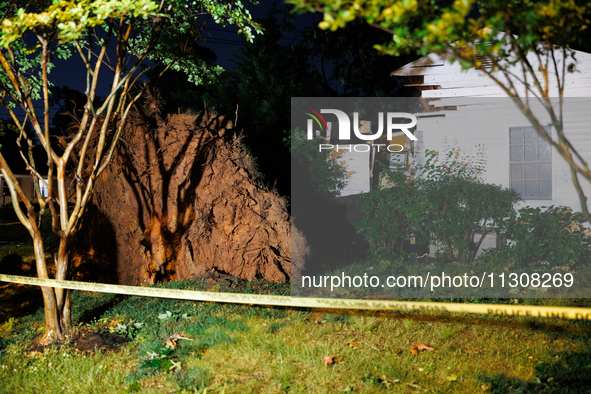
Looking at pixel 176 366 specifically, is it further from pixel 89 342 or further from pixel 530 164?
pixel 530 164

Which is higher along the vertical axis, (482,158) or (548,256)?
(482,158)

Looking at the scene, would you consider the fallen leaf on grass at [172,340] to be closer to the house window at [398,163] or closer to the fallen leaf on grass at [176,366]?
the fallen leaf on grass at [176,366]

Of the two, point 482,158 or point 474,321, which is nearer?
point 474,321

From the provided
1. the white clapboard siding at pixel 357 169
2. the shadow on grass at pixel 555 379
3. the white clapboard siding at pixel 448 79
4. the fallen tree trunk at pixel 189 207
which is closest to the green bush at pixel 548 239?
the white clapboard siding at pixel 448 79

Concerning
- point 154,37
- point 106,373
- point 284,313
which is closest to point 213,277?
point 284,313

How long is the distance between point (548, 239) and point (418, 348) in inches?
187

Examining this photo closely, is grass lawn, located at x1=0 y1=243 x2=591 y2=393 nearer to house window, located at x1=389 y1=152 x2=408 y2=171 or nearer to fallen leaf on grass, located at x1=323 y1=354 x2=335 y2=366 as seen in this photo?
fallen leaf on grass, located at x1=323 y1=354 x2=335 y2=366

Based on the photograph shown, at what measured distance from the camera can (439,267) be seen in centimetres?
862

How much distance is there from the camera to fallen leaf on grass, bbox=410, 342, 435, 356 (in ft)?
15.1

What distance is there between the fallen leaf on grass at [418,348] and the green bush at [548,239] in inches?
169

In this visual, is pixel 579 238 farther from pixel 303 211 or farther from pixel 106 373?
pixel 106 373

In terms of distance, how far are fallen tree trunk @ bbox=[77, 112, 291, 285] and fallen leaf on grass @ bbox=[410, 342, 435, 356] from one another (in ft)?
10.8

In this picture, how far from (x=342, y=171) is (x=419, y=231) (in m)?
4.49

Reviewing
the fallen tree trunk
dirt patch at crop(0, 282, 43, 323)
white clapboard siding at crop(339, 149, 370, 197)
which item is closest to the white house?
the fallen tree trunk
